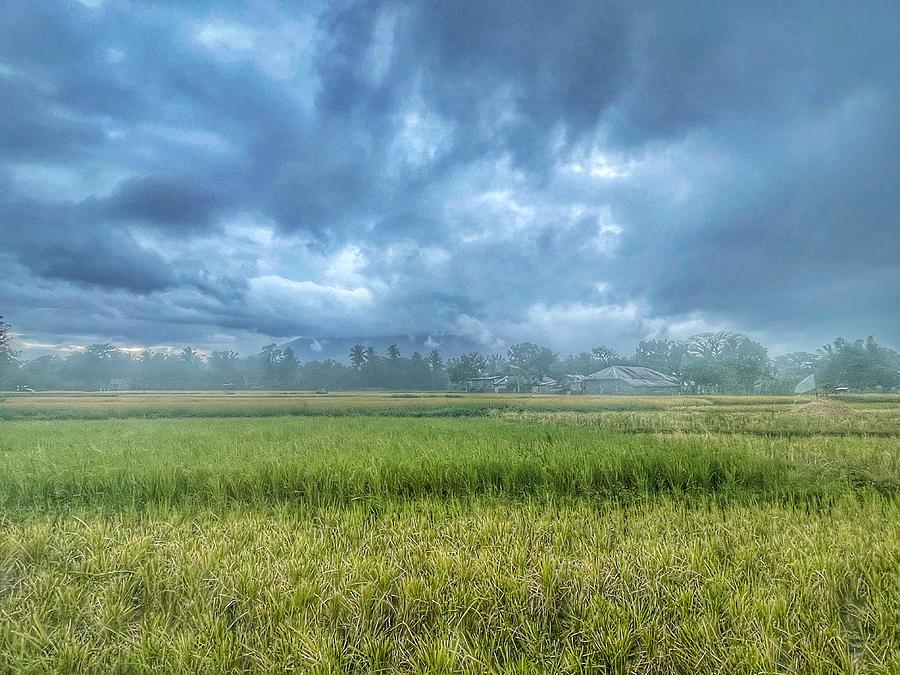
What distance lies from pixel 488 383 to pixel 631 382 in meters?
13.2

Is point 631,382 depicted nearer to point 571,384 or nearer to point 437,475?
point 571,384

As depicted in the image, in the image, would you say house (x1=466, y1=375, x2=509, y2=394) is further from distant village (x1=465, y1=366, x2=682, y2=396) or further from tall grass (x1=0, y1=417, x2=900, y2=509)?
tall grass (x1=0, y1=417, x2=900, y2=509)

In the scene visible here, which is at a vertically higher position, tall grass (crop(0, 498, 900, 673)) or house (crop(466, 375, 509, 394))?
tall grass (crop(0, 498, 900, 673))

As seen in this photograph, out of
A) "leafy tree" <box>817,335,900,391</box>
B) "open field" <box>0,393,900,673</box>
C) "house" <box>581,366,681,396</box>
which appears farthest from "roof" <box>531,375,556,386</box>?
"open field" <box>0,393,900,673</box>

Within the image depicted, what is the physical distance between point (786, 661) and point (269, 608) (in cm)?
326

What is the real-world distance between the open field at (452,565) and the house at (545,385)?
30.1m

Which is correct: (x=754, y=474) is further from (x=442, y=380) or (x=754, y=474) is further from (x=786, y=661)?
(x=442, y=380)

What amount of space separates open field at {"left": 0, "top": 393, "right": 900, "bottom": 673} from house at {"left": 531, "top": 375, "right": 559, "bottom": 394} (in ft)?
98.9

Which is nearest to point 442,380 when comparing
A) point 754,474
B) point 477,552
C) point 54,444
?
point 54,444

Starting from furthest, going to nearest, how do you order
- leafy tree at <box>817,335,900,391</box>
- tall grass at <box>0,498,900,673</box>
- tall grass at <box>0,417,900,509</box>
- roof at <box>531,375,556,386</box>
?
roof at <box>531,375,556,386</box>
leafy tree at <box>817,335,900,391</box>
tall grass at <box>0,417,900,509</box>
tall grass at <box>0,498,900,673</box>

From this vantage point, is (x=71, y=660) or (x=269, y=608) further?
(x=269, y=608)

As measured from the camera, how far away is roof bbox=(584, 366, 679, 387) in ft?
105

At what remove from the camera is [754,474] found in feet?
22.0

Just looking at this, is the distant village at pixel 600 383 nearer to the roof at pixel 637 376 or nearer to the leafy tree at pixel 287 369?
the roof at pixel 637 376
